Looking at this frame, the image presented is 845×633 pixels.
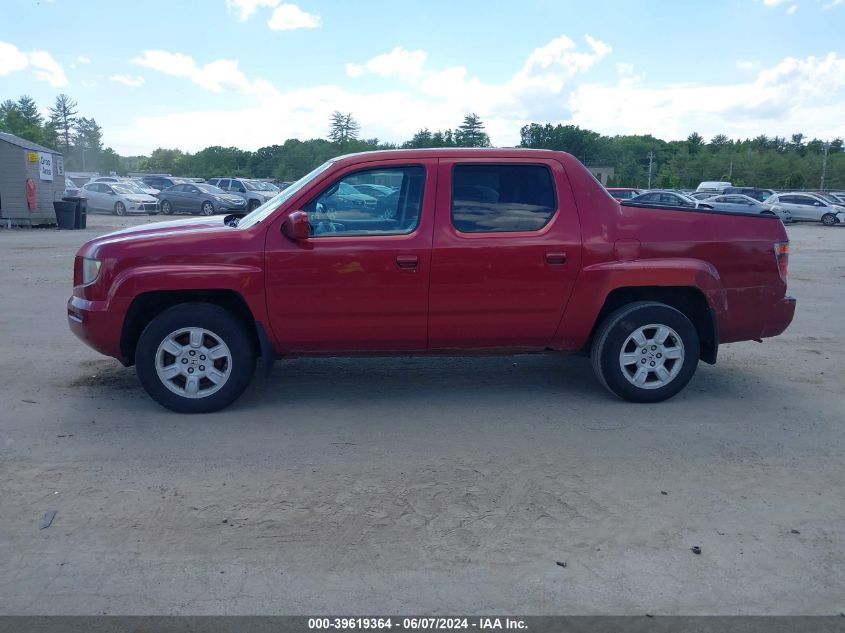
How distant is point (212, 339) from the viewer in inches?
220

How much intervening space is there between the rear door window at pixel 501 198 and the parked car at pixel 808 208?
34.1 metres

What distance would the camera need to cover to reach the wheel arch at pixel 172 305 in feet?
18.3

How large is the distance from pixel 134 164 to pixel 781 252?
139m

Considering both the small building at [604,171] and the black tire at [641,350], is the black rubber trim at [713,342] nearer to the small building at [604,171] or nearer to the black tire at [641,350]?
the black tire at [641,350]

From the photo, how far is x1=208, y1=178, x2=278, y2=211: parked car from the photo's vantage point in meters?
35.8

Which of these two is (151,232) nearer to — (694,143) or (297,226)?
(297,226)

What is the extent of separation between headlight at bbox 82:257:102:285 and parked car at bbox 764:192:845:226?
3578 cm

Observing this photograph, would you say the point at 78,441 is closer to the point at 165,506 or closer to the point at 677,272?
the point at 165,506

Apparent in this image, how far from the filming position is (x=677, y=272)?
5684 mm

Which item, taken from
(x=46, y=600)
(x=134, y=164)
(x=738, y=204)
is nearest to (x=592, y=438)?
(x=46, y=600)

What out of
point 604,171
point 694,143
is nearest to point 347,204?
point 604,171

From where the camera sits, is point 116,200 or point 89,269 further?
point 116,200

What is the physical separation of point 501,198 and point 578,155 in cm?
7774

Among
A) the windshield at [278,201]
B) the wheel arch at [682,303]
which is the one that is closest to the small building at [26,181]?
the windshield at [278,201]
